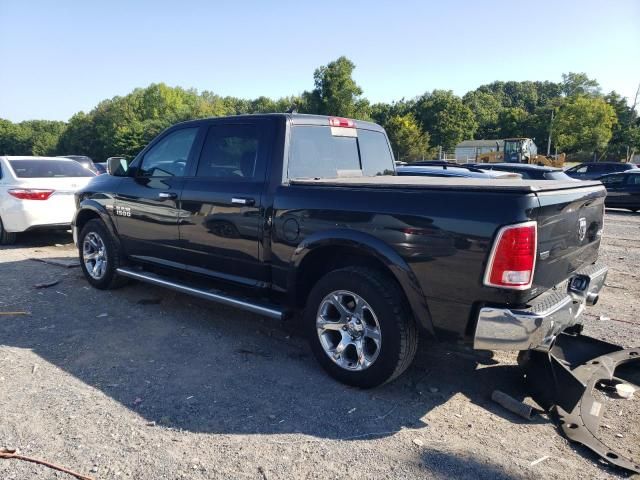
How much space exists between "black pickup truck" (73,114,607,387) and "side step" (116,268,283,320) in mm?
17

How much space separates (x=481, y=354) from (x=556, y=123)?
67810mm

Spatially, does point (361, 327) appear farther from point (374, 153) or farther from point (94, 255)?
point (94, 255)

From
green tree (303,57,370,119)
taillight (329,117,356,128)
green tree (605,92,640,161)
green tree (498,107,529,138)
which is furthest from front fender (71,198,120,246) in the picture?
green tree (498,107,529,138)

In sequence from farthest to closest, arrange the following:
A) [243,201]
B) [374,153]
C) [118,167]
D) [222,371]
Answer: [118,167], [374,153], [243,201], [222,371]

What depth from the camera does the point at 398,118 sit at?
2121 inches

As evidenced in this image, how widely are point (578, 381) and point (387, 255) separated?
1.46 metres

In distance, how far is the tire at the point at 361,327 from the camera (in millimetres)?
3277

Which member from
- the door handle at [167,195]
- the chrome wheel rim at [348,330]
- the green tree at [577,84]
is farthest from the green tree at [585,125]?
the chrome wheel rim at [348,330]

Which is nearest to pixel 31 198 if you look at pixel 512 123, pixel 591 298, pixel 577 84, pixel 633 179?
pixel 591 298

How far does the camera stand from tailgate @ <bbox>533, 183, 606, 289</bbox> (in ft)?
9.48

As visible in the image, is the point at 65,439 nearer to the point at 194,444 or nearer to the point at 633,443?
the point at 194,444

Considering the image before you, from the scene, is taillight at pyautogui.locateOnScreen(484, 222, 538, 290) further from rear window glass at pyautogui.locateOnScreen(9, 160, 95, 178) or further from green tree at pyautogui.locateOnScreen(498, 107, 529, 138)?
green tree at pyautogui.locateOnScreen(498, 107, 529, 138)

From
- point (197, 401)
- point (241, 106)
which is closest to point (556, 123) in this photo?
point (241, 106)

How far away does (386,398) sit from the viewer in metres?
3.44
